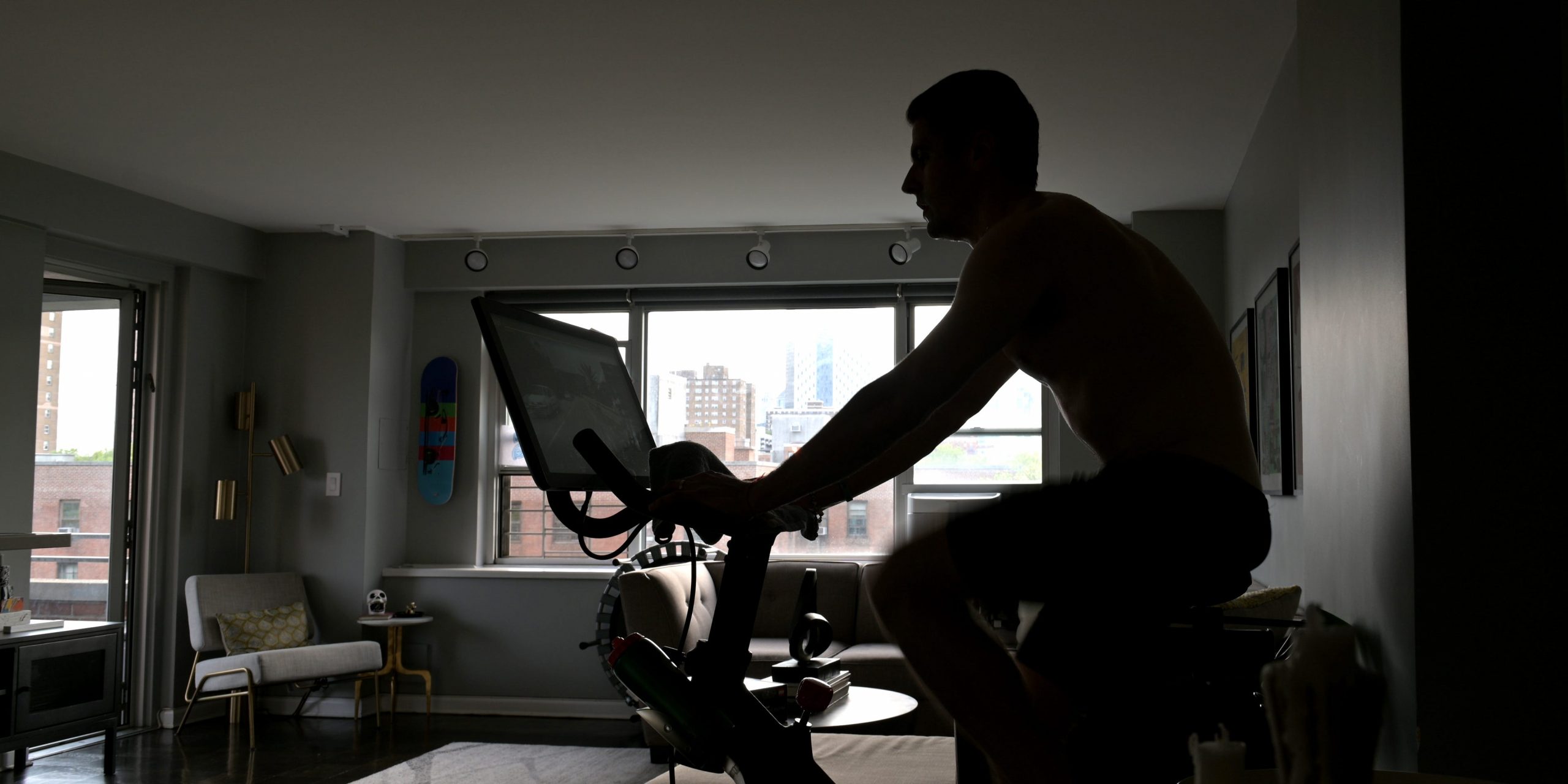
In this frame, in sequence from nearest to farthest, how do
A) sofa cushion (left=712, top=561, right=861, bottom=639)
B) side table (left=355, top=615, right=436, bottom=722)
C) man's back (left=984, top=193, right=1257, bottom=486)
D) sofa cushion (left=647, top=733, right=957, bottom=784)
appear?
man's back (left=984, top=193, right=1257, bottom=486)
sofa cushion (left=647, top=733, right=957, bottom=784)
sofa cushion (left=712, top=561, right=861, bottom=639)
side table (left=355, top=615, right=436, bottom=722)

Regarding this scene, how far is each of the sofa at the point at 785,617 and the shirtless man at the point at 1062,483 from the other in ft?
10.7

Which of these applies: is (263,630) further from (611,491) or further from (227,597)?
(611,491)

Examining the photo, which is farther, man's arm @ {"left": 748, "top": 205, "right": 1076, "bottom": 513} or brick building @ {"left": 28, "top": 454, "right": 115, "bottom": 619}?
brick building @ {"left": 28, "top": 454, "right": 115, "bottom": 619}

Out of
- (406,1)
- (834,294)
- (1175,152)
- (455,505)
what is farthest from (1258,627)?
(455,505)

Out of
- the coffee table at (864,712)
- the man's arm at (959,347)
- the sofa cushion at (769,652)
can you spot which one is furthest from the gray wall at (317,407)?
the man's arm at (959,347)

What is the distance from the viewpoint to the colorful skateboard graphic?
267 inches

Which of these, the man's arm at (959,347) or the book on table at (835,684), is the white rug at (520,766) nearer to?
the book on table at (835,684)

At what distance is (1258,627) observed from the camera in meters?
2.18

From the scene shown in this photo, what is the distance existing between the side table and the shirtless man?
5.09m

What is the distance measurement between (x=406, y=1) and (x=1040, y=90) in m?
2.16

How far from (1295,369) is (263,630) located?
500cm

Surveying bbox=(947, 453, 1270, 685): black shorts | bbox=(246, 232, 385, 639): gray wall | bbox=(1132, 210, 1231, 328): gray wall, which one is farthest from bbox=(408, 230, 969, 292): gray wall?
bbox=(947, 453, 1270, 685): black shorts

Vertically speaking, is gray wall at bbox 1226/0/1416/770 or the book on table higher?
gray wall at bbox 1226/0/1416/770

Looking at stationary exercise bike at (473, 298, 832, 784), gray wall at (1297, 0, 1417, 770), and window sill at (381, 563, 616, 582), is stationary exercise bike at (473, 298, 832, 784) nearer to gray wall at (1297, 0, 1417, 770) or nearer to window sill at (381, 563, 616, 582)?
gray wall at (1297, 0, 1417, 770)
